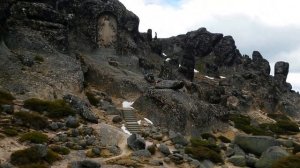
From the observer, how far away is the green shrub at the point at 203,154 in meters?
40.4

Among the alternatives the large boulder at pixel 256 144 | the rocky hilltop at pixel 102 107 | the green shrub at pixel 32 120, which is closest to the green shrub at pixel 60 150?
the rocky hilltop at pixel 102 107

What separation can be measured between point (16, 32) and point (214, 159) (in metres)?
27.6

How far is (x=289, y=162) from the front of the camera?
114 ft

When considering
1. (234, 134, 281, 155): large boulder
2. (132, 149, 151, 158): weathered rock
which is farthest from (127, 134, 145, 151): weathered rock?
(234, 134, 281, 155): large boulder

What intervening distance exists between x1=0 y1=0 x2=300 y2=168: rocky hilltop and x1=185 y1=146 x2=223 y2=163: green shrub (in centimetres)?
10

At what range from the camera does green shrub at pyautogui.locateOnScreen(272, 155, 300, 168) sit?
34331mm

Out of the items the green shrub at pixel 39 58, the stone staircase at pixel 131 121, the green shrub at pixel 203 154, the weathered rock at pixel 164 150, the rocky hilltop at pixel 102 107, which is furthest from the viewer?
the green shrub at pixel 39 58

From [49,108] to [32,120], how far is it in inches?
169

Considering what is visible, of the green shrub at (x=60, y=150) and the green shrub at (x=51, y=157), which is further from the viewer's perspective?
the green shrub at (x=60, y=150)

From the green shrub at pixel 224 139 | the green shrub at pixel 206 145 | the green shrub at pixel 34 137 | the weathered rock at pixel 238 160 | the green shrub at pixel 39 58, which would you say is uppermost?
the green shrub at pixel 39 58

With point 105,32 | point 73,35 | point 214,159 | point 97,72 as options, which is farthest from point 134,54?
point 214,159

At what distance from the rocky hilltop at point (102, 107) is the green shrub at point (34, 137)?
8 centimetres

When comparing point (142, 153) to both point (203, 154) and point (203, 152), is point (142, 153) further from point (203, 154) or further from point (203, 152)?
point (203, 152)

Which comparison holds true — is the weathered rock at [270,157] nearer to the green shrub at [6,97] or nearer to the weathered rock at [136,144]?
the weathered rock at [136,144]
